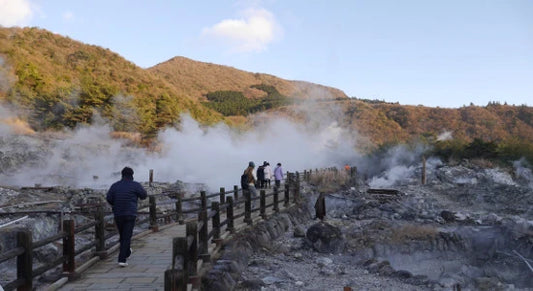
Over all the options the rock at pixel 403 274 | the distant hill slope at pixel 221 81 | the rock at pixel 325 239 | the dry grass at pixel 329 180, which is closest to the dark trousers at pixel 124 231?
the rock at pixel 403 274

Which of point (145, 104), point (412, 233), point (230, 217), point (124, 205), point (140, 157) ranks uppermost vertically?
point (145, 104)

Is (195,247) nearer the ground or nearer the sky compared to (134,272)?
nearer the sky

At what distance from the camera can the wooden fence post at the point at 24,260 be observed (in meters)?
4.82

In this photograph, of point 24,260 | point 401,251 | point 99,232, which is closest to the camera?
point 24,260

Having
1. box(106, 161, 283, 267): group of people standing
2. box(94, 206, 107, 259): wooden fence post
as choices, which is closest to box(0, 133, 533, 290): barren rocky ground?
box(106, 161, 283, 267): group of people standing

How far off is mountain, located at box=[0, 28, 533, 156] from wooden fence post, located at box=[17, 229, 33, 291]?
32982 mm

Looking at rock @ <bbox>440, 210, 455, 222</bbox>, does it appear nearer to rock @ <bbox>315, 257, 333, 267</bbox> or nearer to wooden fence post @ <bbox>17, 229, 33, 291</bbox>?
rock @ <bbox>315, 257, 333, 267</bbox>

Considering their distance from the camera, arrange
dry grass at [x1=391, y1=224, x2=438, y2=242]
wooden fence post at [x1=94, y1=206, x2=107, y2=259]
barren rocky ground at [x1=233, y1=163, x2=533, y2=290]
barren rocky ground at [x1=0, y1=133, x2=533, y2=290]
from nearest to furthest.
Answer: wooden fence post at [x1=94, y1=206, x2=107, y2=259] → barren rocky ground at [x1=233, y1=163, x2=533, y2=290] → barren rocky ground at [x1=0, y1=133, x2=533, y2=290] → dry grass at [x1=391, y1=224, x2=438, y2=242]

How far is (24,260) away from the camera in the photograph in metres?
4.84

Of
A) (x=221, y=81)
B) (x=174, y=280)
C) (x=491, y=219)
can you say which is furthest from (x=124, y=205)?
(x=221, y=81)

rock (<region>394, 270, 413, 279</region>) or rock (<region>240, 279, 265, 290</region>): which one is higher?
rock (<region>240, 279, 265, 290</region>)

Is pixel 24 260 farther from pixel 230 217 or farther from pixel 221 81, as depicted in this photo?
pixel 221 81

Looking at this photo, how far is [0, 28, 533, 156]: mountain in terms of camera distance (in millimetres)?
37219

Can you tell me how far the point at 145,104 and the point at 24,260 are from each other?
130ft
